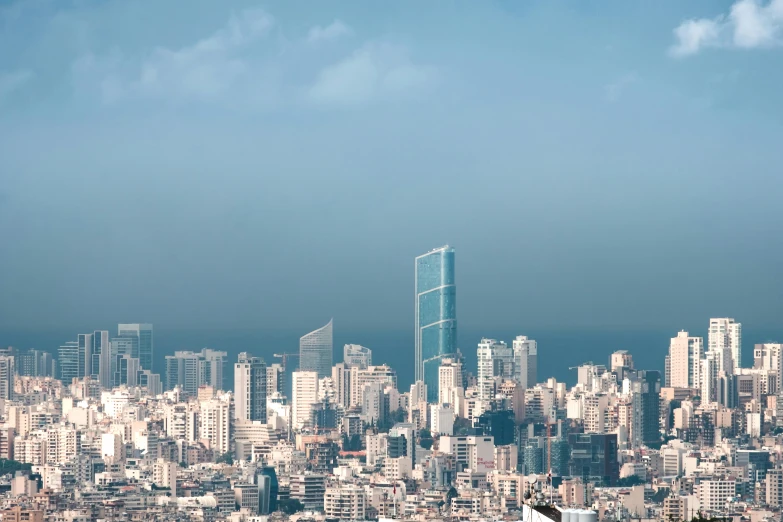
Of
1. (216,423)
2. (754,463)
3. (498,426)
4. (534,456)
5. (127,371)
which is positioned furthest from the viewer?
(127,371)

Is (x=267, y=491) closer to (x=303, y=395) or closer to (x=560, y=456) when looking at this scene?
(x=560, y=456)

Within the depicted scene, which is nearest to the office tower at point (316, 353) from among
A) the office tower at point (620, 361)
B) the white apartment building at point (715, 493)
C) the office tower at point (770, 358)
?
the office tower at point (620, 361)

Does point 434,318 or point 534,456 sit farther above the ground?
point 434,318

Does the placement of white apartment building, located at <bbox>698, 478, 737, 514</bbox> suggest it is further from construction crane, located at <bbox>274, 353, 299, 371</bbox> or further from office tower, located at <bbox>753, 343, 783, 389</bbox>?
construction crane, located at <bbox>274, 353, 299, 371</bbox>

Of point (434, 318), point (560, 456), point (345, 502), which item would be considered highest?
point (434, 318)

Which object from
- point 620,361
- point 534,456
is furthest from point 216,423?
point 620,361

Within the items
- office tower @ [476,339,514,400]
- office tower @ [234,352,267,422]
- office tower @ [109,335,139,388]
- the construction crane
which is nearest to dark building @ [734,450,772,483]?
office tower @ [476,339,514,400]
